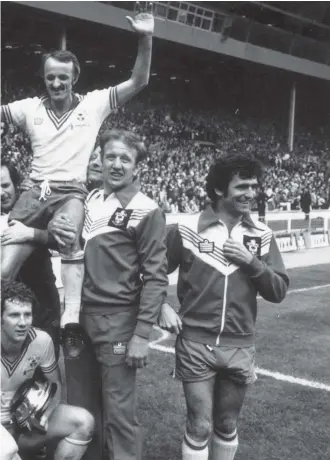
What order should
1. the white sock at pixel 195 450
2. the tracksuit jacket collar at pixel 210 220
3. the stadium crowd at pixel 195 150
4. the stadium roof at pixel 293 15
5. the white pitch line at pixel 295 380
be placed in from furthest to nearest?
1. the stadium roof at pixel 293 15
2. the stadium crowd at pixel 195 150
3. the white pitch line at pixel 295 380
4. the tracksuit jacket collar at pixel 210 220
5. the white sock at pixel 195 450

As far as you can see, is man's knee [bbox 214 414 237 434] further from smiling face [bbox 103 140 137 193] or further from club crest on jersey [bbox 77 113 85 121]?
club crest on jersey [bbox 77 113 85 121]

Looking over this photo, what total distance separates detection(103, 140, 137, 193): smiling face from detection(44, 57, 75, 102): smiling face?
0.49 m

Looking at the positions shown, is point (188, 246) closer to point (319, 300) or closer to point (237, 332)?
point (237, 332)

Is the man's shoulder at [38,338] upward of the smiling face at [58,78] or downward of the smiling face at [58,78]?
downward

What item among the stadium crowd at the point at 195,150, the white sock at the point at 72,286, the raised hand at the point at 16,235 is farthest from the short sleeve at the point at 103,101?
the stadium crowd at the point at 195,150

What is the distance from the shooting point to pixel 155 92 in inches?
1292

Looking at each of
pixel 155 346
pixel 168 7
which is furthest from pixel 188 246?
pixel 168 7

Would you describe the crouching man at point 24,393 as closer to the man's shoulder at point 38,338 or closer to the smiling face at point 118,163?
the man's shoulder at point 38,338

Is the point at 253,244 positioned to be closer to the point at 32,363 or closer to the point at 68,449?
the point at 32,363

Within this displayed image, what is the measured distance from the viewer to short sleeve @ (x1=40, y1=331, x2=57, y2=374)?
3.69 m

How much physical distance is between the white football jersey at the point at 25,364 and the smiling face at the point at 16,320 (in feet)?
0.35

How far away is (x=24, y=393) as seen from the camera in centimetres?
357

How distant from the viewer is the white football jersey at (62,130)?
12.7 feet

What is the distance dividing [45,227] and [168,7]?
25.0 metres
